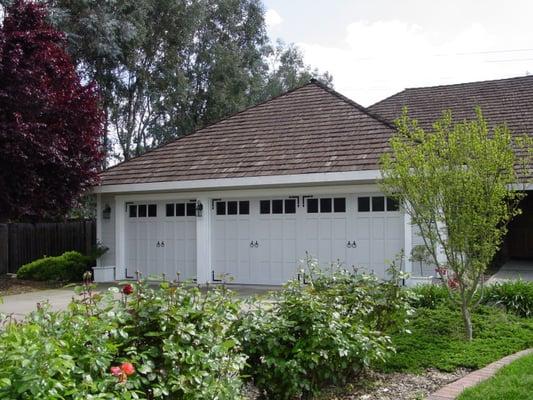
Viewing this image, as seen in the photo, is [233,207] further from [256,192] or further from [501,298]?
[501,298]

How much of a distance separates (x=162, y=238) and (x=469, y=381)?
1157cm

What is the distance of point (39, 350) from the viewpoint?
9.91 ft

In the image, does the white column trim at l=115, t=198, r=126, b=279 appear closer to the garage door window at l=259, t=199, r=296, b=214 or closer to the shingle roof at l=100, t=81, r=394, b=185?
the shingle roof at l=100, t=81, r=394, b=185

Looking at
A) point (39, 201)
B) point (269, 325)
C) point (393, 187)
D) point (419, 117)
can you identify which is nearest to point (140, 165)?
point (39, 201)

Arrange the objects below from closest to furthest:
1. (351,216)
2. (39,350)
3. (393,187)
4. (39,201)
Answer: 1. (39,350)
2. (393,187)
3. (351,216)
4. (39,201)

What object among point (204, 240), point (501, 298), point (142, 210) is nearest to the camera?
point (501, 298)

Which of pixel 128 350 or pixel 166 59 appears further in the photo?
pixel 166 59

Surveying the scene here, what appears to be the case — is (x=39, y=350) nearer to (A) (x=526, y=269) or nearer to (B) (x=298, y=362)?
(B) (x=298, y=362)

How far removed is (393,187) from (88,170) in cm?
1085

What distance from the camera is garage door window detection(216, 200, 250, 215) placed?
49.6 feet

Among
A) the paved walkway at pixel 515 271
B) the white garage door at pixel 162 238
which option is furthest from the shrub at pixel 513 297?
the white garage door at pixel 162 238

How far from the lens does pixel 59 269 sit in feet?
55.4

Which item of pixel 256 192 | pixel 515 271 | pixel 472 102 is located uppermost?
pixel 472 102

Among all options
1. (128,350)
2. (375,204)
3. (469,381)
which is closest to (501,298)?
(469,381)
